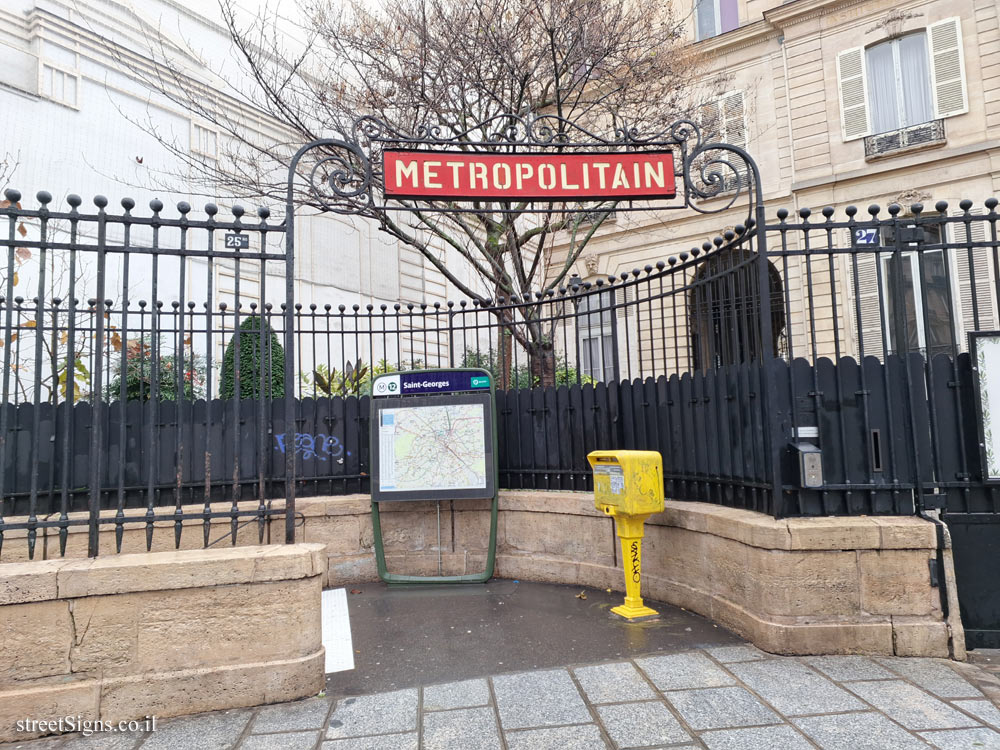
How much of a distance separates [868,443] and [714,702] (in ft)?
7.15

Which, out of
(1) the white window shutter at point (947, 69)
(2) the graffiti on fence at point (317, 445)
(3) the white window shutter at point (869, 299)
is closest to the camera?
(2) the graffiti on fence at point (317, 445)

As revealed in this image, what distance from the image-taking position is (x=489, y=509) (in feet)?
22.7

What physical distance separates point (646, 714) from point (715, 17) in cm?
1723

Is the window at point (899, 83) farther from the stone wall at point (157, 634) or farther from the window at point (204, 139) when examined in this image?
the stone wall at point (157, 634)

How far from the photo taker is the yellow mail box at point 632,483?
513 centimetres

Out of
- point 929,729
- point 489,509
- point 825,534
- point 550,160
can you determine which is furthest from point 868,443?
point 489,509

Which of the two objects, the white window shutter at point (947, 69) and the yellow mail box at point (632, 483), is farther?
the white window shutter at point (947, 69)

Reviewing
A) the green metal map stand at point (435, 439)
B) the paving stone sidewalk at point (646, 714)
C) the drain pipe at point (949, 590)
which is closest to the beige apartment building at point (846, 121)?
the green metal map stand at point (435, 439)

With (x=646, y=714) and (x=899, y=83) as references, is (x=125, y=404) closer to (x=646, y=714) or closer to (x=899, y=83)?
(x=646, y=714)

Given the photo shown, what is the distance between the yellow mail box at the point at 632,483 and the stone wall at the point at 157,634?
2467 mm

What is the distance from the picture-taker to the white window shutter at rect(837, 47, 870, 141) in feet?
46.0

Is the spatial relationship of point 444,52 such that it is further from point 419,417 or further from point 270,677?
point 270,677

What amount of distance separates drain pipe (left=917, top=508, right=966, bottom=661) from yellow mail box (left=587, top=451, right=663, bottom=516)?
1891 millimetres

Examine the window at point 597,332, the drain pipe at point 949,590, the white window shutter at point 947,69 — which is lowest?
the drain pipe at point 949,590
